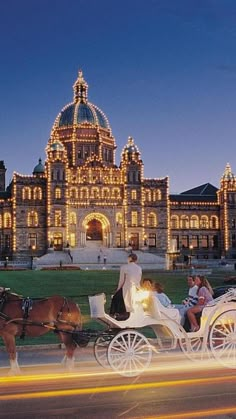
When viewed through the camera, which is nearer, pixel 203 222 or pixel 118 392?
pixel 118 392

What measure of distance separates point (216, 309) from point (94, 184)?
268ft

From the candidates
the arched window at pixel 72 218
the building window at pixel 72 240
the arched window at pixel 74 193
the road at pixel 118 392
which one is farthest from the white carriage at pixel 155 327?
the arched window at pixel 74 193

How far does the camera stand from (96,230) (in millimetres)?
97188

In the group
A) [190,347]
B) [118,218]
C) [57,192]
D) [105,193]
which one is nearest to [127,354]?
[190,347]

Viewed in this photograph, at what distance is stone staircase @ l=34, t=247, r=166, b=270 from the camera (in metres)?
81.1

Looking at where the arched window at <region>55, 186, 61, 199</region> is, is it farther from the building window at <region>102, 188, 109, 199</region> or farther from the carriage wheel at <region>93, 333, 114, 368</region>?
the carriage wheel at <region>93, 333, 114, 368</region>

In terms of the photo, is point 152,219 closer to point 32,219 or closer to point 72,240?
point 72,240

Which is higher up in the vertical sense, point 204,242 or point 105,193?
point 105,193

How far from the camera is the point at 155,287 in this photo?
49.2ft

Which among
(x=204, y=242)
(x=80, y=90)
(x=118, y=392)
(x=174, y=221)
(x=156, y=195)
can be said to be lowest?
(x=118, y=392)

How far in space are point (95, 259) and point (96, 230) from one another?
36.9ft

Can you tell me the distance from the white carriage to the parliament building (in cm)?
7695

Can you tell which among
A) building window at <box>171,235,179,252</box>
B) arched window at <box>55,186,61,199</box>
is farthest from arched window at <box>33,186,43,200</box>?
building window at <box>171,235,179,252</box>

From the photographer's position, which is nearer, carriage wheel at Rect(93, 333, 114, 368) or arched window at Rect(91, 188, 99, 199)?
carriage wheel at Rect(93, 333, 114, 368)
